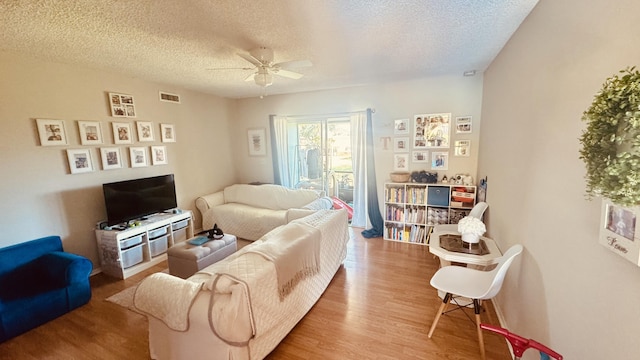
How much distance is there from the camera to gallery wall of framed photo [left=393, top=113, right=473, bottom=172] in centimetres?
365

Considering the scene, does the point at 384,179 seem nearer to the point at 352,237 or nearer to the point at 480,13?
the point at 352,237

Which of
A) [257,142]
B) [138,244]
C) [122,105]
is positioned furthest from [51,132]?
[257,142]

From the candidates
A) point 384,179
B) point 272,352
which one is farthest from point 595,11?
point 384,179

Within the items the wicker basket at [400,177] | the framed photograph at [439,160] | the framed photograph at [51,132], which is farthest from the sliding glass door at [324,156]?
the framed photograph at [51,132]

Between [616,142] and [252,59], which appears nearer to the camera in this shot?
[616,142]

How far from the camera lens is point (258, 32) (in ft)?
6.81

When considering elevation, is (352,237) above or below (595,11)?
below

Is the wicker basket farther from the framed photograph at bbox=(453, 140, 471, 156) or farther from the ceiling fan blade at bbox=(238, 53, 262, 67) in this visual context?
the ceiling fan blade at bbox=(238, 53, 262, 67)

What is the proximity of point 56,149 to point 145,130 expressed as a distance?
3.37ft

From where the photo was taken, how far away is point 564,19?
134 centimetres

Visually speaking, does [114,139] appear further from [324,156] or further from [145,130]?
[324,156]

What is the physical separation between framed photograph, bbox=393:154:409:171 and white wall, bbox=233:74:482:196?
0.25 feet

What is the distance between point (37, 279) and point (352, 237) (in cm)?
379

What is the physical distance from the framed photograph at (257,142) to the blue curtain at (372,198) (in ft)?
7.28
